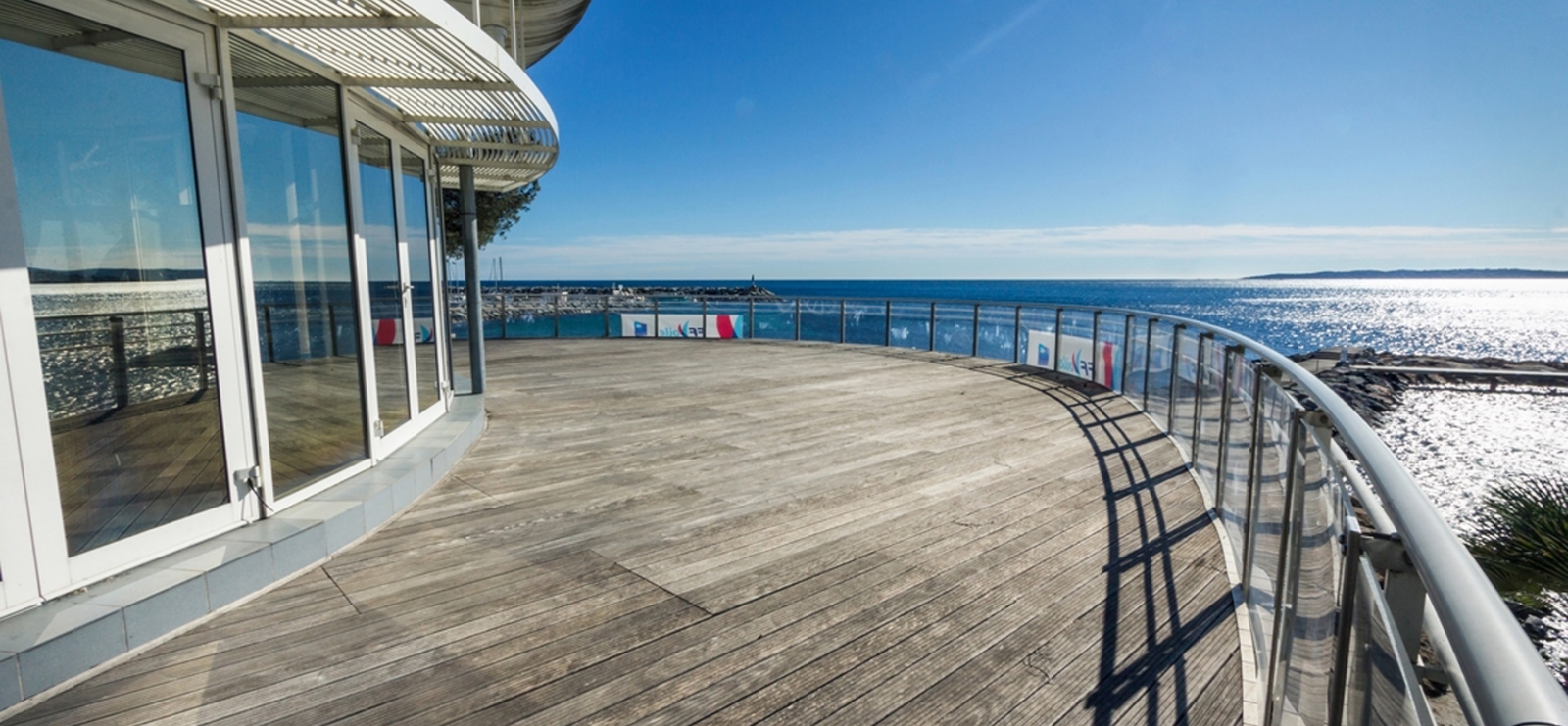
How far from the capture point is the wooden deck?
182 centimetres

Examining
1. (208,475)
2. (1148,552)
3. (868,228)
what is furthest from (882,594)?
(868,228)

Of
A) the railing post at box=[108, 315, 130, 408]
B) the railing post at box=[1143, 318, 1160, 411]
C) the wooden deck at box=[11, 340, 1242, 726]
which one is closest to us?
the wooden deck at box=[11, 340, 1242, 726]

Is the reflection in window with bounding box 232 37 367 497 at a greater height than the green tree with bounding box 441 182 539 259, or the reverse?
the green tree with bounding box 441 182 539 259

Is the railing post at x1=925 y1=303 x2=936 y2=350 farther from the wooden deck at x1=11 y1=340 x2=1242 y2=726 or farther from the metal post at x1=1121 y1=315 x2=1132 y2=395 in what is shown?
the wooden deck at x1=11 y1=340 x2=1242 y2=726

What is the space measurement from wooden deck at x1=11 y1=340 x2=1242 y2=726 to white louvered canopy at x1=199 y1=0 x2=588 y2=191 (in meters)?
1.92

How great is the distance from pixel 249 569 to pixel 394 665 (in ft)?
2.83

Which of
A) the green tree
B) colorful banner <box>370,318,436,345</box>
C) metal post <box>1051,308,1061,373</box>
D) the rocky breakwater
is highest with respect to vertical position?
the green tree

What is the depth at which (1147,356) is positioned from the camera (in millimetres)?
5445

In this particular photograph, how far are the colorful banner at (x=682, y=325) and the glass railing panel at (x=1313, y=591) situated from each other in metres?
10.2

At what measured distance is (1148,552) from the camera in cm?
274

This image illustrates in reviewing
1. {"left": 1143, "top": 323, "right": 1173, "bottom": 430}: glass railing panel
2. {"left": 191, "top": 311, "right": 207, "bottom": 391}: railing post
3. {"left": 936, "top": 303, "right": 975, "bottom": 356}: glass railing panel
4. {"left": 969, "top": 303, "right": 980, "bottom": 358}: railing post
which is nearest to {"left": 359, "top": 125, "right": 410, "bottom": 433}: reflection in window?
{"left": 191, "top": 311, "right": 207, "bottom": 391}: railing post

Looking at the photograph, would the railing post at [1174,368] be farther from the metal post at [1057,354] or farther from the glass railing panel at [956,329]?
the glass railing panel at [956,329]

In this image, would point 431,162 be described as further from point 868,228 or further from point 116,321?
point 868,228

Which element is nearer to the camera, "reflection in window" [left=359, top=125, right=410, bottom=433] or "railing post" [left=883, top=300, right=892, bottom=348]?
"reflection in window" [left=359, top=125, right=410, bottom=433]
